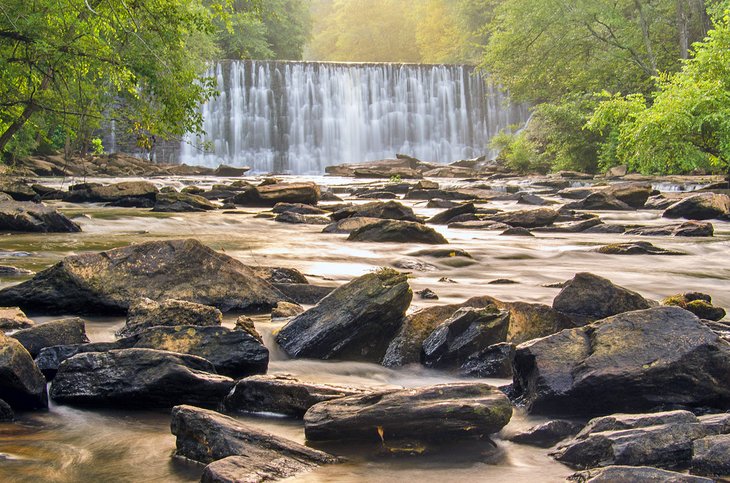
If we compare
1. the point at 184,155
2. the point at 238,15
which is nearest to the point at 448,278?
the point at 238,15

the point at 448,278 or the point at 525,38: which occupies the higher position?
the point at 525,38

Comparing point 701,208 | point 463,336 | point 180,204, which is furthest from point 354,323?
point 180,204

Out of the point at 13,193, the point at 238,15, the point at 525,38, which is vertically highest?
the point at 525,38

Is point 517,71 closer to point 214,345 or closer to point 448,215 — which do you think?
point 448,215

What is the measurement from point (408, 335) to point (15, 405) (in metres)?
2.06

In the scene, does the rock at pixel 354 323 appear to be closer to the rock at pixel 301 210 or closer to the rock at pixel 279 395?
the rock at pixel 279 395

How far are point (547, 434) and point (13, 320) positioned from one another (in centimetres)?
309

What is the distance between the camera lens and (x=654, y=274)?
7.83 meters

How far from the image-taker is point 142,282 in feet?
17.6

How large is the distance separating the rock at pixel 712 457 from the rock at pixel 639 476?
6.6 inches

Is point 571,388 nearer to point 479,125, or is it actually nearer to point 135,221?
point 135,221

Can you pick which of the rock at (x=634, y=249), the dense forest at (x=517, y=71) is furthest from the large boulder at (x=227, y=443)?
the rock at (x=634, y=249)

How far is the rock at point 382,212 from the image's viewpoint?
42.9ft

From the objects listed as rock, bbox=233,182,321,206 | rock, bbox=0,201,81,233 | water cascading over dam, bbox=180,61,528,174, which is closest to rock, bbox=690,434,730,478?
rock, bbox=0,201,81,233
